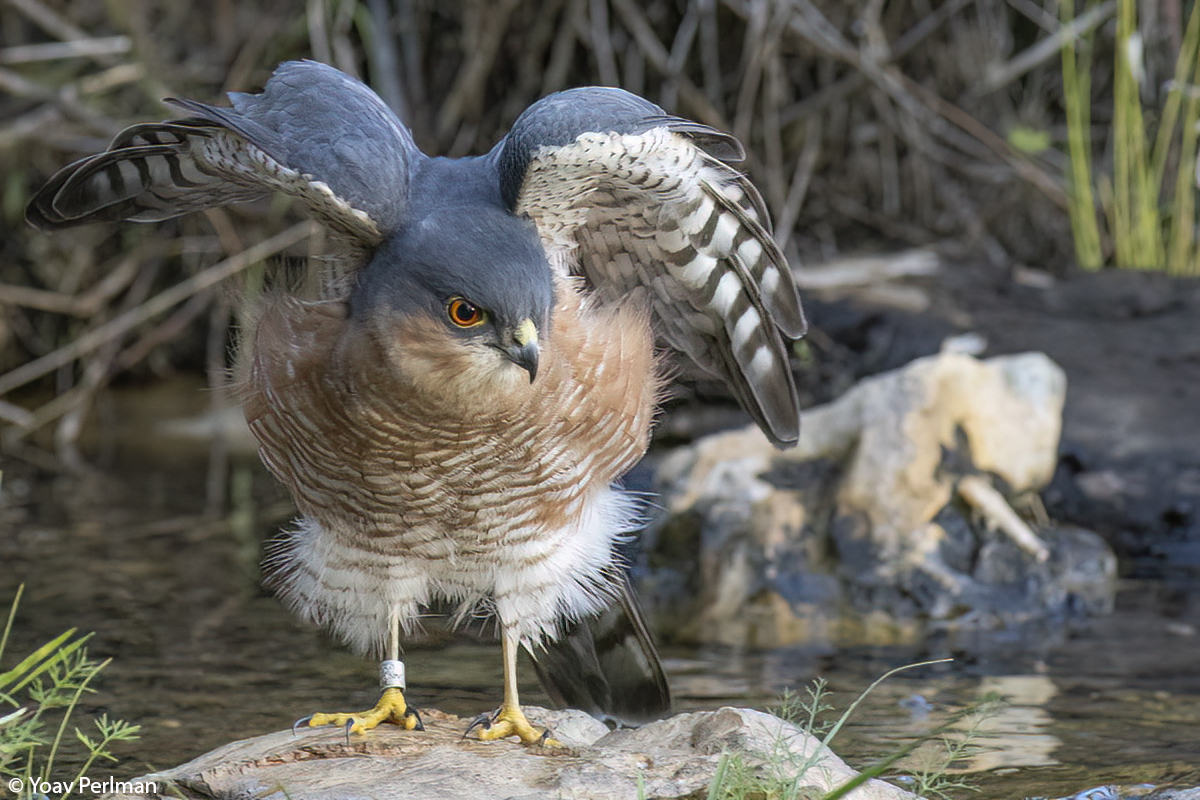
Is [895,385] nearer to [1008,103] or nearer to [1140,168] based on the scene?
[1140,168]

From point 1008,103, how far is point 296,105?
6560 mm

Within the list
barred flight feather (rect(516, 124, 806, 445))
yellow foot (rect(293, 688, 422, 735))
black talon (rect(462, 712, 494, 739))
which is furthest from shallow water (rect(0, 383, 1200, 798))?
barred flight feather (rect(516, 124, 806, 445))

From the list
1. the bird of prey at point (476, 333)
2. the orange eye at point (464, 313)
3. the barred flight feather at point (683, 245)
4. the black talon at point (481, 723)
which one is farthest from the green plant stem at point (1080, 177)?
the orange eye at point (464, 313)

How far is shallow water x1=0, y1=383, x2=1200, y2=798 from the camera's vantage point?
138 inches

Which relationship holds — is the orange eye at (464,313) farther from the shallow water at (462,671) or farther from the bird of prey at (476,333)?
the shallow water at (462,671)

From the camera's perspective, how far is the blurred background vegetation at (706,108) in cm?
726

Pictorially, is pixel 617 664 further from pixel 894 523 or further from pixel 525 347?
pixel 894 523

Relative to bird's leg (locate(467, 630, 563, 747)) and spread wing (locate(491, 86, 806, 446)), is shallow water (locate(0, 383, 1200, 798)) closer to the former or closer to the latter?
bird's leg (locate(467, 630, 563, 747))

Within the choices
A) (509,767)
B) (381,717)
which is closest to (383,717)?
(381,717)

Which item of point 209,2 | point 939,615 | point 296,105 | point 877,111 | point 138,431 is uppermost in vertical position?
point 209,2

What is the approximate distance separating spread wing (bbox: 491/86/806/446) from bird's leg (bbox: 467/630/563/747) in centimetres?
102

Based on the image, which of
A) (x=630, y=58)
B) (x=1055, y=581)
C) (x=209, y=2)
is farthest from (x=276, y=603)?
(x=209, y=2)

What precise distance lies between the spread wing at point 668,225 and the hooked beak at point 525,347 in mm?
372

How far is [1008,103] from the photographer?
8.70m
